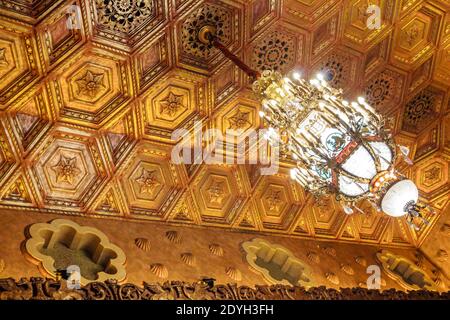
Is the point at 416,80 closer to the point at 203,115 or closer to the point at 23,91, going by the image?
the point at 203,115

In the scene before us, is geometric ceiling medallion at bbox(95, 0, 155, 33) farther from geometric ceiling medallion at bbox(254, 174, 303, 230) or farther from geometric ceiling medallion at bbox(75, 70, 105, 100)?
geometric ceiling medallion at bbox(254, 174, 303, 230)

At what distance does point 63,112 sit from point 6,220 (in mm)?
1580

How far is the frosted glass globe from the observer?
4414 mm

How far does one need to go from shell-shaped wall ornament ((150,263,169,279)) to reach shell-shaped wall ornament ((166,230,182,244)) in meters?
0.65

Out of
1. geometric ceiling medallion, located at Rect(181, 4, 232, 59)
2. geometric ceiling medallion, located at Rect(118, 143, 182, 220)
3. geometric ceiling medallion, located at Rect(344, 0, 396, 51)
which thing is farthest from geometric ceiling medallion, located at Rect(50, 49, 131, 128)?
geometric ceiling medallion, located at Rect(344, 0, 396, 51)

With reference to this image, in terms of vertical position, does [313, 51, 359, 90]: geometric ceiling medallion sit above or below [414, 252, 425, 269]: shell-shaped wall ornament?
above

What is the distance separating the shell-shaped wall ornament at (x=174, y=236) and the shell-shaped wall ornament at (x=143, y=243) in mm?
401

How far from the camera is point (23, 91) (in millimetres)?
5656

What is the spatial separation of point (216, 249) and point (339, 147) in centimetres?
309

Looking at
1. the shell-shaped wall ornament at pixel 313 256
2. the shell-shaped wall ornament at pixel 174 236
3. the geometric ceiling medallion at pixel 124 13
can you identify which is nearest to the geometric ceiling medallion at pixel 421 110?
the shell-shaped wall ornament at pixel 313 256

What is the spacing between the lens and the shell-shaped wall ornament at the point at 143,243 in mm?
6254

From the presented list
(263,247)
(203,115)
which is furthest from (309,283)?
(203,115)

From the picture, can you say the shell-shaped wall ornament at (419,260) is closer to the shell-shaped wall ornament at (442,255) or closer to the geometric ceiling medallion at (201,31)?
the shell-shaped wall ornament at (442,255)

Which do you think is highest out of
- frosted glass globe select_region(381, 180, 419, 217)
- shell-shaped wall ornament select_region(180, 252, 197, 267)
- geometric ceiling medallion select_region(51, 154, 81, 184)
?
geometric ceiling medallion select_region(51, 154, 81, 184)
